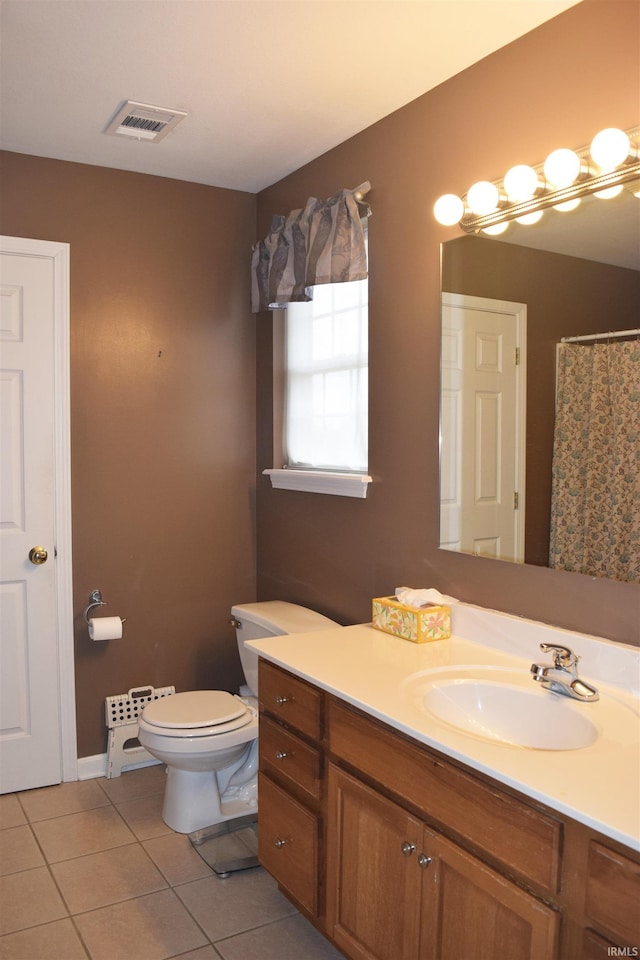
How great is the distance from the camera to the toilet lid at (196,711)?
2617mm

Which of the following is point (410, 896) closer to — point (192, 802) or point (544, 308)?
point (192, 802)

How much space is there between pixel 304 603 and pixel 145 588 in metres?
0.68

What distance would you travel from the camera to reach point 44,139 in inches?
109

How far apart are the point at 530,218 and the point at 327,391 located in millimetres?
1174

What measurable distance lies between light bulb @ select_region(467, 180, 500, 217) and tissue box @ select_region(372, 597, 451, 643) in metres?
1.11

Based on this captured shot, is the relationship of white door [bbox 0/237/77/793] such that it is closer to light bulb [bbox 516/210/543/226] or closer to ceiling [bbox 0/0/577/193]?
ceiling [bbox 0/0/577/193]

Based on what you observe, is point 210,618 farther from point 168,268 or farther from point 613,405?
point 613,405

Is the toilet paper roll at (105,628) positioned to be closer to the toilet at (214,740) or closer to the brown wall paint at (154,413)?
the brown wall paint at (154,413)

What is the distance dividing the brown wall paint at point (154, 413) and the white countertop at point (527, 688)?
1165 millimetres

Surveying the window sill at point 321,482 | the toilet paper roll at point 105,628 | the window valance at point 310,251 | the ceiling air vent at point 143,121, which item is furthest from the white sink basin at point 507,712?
the ceiling air vent at point 143,121

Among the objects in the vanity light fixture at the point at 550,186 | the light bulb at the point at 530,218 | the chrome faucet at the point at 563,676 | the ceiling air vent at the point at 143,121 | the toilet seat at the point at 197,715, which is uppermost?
the ceiling air vent at the point at 143,121

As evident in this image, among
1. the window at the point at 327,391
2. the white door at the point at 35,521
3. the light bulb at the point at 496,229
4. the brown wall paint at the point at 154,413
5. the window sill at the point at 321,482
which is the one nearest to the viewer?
the light bulb at the point at 496,229

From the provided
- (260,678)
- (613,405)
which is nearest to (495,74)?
(613,405)

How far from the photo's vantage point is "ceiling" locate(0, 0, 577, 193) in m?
1.94
